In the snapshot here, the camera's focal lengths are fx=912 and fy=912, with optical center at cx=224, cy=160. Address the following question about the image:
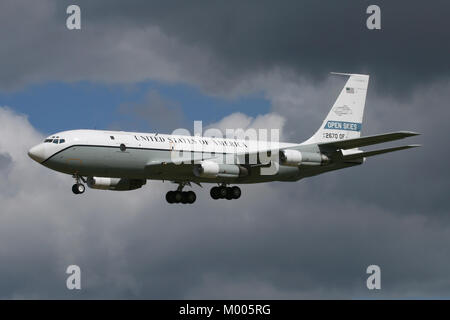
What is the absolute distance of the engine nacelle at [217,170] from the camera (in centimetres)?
7531

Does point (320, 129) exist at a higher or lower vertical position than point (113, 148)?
higher

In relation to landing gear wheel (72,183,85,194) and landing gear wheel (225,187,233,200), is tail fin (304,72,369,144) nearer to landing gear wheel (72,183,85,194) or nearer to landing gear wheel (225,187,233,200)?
landing gear wheel (225,187,233,200)

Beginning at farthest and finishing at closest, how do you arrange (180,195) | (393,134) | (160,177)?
(180,195), (160,177), (393,134)

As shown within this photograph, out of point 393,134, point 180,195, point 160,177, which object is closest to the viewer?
point 393,134

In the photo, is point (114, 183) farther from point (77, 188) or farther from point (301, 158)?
point (301, 158)

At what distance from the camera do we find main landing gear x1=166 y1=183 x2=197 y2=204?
82.1 meters

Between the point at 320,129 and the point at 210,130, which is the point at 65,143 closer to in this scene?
the point at 210,130

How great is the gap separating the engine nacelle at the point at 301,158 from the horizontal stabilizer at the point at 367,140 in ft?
3.67

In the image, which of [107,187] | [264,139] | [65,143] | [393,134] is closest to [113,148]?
Result: [65,143]

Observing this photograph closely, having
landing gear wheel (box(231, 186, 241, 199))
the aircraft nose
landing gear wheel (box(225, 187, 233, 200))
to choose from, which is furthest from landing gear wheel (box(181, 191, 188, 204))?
the aircraft nose

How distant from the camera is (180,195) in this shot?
82.2 meters

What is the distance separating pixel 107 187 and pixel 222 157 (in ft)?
35.3

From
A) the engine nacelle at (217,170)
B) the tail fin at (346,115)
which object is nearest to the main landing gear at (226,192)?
the engine nacelle at (217,170)

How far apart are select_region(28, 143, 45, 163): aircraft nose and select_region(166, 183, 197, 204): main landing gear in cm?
1480
